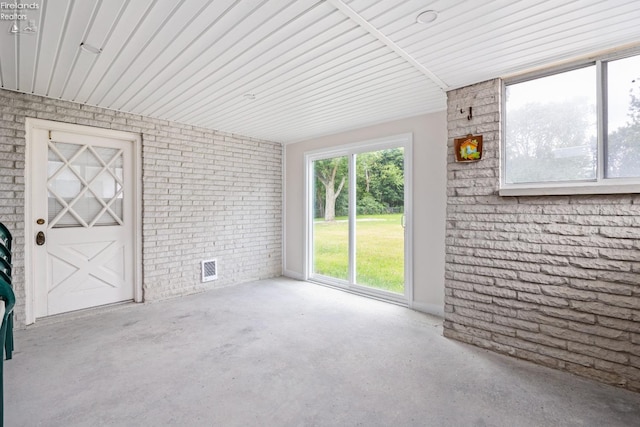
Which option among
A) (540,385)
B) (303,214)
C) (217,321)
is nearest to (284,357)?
(217,321)

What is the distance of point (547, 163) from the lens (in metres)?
2.64

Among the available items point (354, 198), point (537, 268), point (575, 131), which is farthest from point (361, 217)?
point (575, 131)

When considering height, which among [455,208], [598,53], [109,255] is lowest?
[109,255]

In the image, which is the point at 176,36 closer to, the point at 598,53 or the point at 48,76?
the point at 48,76

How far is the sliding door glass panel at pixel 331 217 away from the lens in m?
4.91

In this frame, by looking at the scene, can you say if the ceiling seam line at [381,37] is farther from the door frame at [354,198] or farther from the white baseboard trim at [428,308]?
the white baseboard trim at [428,308]

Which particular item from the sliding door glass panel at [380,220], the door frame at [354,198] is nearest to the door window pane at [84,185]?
the door frame at [354,198]

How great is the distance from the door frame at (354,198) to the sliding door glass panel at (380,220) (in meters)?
0.09

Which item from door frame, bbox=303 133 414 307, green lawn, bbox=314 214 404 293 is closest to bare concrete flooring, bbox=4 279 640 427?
door frame, bbox=303 133 414 307

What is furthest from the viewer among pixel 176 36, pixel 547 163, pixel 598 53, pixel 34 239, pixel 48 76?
pixel 34 239

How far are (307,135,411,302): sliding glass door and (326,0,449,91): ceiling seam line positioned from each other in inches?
50.8

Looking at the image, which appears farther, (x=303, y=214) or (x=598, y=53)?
(x=303, y=214)

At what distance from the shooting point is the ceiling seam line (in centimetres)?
182

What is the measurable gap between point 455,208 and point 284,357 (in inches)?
83.8
